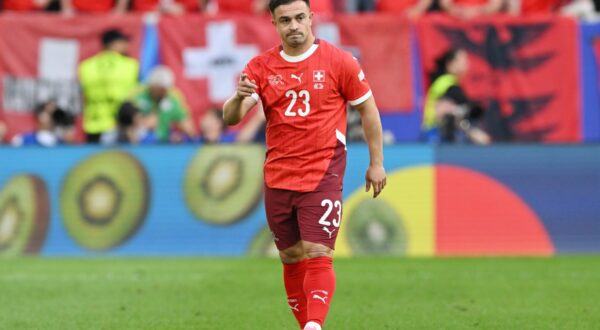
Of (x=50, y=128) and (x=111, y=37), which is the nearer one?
(x=50, y=128)

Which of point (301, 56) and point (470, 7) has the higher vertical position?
point (470, 7)

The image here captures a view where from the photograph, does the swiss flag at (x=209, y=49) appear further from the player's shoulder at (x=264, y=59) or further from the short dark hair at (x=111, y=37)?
the player's shoulder at (x=264, y=59)

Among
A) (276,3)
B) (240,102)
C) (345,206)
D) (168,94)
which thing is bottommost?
(345,206)

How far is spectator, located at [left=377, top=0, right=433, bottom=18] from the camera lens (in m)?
18.2

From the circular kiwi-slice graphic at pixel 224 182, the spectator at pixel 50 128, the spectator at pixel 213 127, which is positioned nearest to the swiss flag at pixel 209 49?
the spectator at pixel 213 127

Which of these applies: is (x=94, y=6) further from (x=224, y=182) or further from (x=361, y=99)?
(x=361, y=99)

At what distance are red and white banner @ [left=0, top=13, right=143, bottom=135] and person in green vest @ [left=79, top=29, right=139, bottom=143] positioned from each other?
271 millimetres

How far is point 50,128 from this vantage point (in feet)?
52.9

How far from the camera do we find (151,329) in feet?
27.8

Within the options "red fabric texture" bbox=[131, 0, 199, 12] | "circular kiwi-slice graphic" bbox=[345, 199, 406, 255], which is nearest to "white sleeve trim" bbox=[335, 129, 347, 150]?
"circular kiwi-slice graphic" bbox=[345, 199, 406, 255]

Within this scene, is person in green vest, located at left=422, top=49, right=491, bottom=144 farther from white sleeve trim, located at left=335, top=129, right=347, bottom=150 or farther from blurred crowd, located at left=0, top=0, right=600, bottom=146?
white sleeve trim, located at left=335, top=129, right=347, bottom=150

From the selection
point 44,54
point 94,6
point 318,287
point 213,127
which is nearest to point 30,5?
point 94,6

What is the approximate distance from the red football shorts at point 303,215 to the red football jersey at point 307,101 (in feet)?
0.21

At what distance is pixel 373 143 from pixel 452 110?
344 inches
